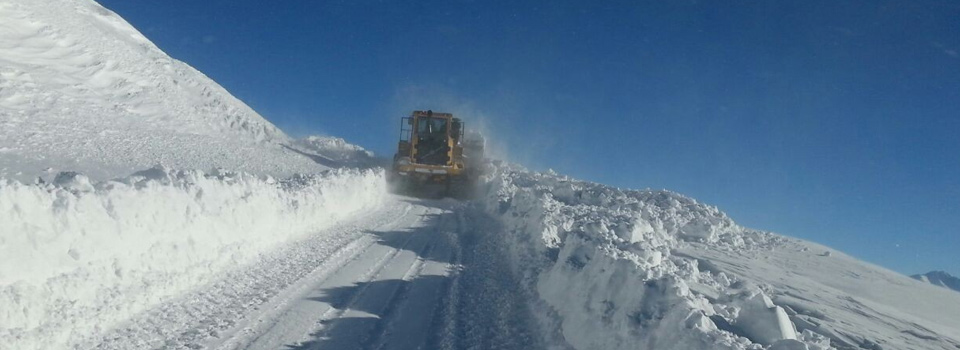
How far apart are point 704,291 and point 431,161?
17.1m

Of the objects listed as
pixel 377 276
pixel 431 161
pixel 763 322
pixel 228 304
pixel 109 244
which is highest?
pixel 431 161

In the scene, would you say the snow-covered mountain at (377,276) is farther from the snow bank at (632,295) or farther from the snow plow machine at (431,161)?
the snow plow machine at (431,161)

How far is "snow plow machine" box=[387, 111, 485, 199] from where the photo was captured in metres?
23.8

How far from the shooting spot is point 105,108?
1169 inches

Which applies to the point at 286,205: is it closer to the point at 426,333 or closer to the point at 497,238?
the point at 497,238

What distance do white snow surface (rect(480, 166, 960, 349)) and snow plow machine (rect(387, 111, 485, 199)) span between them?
7140 millimetres

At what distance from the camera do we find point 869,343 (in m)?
6.69

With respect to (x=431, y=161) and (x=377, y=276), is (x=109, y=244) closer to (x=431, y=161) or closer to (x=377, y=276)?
(x=377, y=276)

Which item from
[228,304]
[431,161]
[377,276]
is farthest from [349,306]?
[431,161]

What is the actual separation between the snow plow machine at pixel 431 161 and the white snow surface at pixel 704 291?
7.14 m

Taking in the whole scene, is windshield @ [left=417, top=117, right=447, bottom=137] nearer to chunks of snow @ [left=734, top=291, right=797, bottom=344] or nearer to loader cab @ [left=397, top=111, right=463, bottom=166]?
loader cab @ [left=397, top=111, right=463, bottom=166]

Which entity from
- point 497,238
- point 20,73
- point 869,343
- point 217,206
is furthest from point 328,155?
point 869,343

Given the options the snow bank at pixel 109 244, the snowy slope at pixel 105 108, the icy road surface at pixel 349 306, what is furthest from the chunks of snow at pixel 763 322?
the snowy slope at pixel 105 108

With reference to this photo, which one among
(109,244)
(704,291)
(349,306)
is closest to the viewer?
(109,244)
